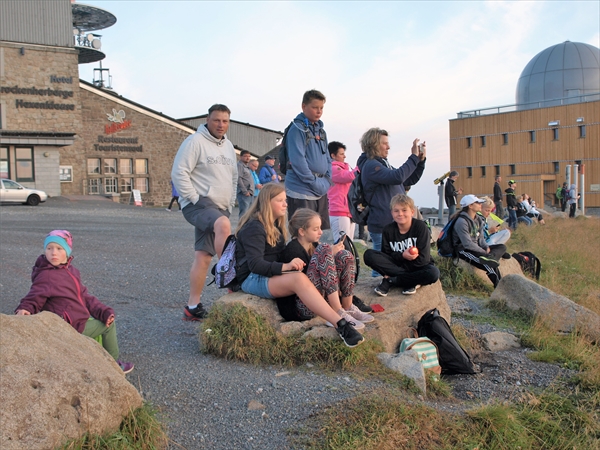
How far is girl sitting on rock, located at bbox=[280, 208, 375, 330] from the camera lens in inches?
188

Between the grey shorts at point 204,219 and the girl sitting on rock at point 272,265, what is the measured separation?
1.97 feet

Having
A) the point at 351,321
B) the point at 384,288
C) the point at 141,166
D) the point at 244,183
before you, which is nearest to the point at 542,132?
the point at 141,166

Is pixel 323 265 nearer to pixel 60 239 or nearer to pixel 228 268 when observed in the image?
pixel 228 268

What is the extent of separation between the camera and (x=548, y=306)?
681 centimetres

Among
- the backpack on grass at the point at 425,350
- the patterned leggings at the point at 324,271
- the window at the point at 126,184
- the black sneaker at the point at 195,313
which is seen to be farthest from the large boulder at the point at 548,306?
the window at the point at 126,184

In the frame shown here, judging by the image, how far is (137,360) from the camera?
459cm

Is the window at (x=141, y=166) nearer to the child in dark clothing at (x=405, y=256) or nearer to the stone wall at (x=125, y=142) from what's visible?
the stone wall at (x=125, y=142)

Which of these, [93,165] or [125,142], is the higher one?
[125,142]

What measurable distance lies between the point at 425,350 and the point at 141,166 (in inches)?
1284

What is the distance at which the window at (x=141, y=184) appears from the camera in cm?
3538

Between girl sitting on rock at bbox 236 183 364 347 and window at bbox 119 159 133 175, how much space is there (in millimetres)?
31518

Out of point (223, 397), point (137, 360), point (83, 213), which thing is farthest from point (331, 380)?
point (83, 213)

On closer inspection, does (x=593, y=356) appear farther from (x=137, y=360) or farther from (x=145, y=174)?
(x=145, y=174)

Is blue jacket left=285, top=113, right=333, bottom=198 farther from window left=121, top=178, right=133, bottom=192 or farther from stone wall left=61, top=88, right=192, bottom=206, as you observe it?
window left=121, top=178, right=133, bottom=192
